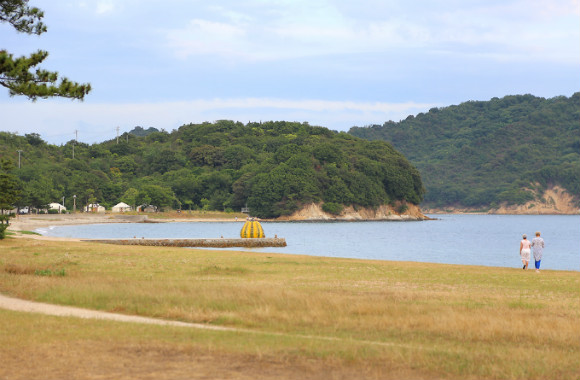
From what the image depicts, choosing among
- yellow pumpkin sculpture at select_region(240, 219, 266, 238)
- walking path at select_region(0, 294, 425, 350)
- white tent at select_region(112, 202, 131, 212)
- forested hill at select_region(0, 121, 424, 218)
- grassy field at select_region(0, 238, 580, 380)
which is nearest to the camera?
grassy field at select_region(0, 238, 580, 380)

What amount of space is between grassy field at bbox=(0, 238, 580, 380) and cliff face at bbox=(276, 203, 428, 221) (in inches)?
5764

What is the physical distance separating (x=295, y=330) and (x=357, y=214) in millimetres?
168568

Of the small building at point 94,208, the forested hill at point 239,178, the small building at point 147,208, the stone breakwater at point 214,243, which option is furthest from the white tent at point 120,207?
the stone breakwater at point 214,243

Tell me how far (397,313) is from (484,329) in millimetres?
2310

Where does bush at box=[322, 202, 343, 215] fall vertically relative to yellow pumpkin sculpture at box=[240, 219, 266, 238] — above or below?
above

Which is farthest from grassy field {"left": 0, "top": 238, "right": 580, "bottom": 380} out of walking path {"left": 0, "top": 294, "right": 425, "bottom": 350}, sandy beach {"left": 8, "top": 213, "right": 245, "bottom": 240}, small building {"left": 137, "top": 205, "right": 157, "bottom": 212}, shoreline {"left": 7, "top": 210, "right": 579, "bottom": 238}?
small building {"left": 137, "top": 205, "right": 157, "bottom": 212}

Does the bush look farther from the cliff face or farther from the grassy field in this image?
the grassy field

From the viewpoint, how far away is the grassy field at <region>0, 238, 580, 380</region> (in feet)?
34.0

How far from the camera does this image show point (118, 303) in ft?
53.3

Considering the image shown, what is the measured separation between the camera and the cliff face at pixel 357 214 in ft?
559

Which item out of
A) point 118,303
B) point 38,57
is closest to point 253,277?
point 118,303

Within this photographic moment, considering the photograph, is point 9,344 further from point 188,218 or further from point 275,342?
point 188,218

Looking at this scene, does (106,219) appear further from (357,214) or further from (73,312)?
(73,312)

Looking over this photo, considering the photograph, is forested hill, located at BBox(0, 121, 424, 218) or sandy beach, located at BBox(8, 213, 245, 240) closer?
sandy beach, located at BBox(8, 213, 245, 240)
